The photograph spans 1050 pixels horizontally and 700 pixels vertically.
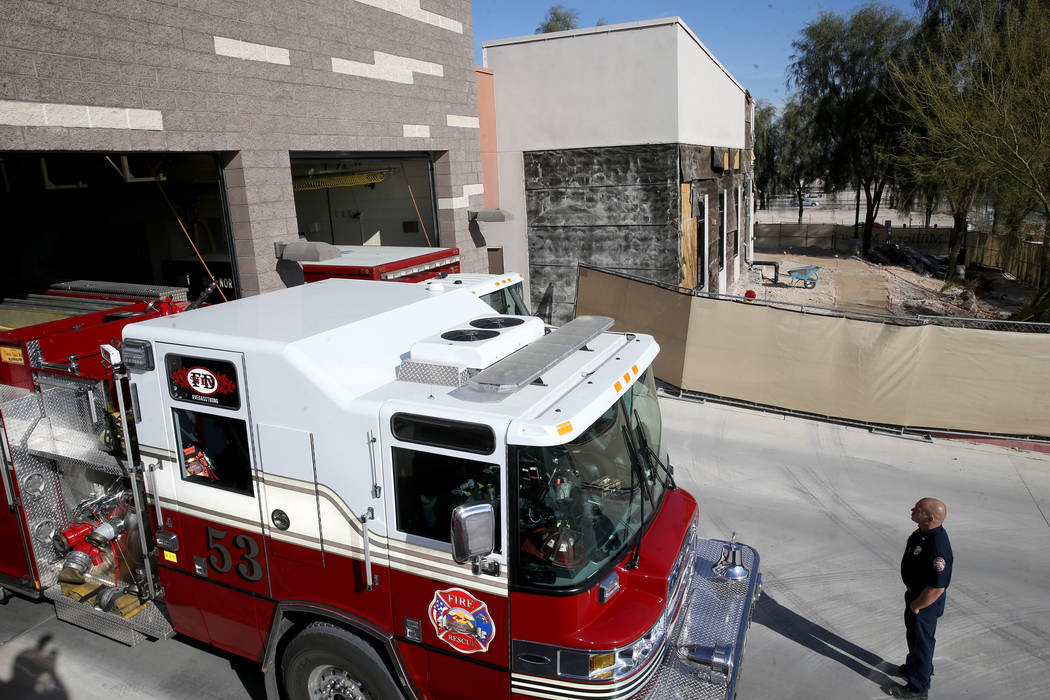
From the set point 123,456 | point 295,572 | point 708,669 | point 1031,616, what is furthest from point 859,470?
point 123,456

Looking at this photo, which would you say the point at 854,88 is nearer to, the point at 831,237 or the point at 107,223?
the point at 831,237

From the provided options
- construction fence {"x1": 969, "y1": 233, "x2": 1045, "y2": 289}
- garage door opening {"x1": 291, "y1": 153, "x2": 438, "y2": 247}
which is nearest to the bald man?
garage door opening {"x1": 291, "y1": 153, "x2": 438, "y2": 247}

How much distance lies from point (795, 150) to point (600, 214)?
37.9m

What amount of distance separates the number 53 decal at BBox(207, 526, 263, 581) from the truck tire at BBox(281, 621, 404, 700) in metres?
0.50

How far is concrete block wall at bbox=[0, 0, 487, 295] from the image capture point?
25.9 feet

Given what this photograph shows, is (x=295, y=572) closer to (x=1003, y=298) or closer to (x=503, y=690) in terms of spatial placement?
(x=503, y=690)

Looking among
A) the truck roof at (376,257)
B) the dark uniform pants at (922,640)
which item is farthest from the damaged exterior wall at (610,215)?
the dark uniform pants at (922,640)

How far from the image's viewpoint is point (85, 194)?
53.9ft

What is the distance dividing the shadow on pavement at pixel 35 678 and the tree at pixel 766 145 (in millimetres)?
52262

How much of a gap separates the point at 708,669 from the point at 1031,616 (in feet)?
12.6

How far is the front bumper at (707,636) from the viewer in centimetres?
411

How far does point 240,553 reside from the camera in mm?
4508

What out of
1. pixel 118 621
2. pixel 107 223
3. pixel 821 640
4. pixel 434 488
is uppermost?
pixel 107 223

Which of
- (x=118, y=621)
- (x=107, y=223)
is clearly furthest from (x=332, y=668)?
(x=107, y=223)
